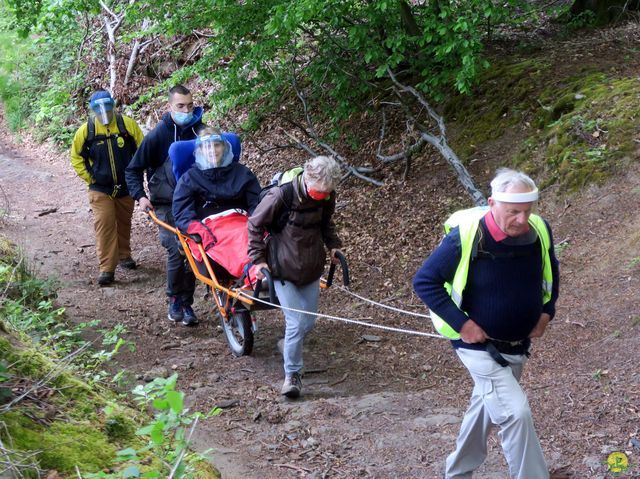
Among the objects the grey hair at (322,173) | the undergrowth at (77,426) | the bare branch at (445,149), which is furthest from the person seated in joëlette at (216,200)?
the bare branch at (445,149)

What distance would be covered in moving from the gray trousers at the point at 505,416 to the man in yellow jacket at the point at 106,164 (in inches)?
240

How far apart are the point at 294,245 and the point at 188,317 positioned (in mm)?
2447

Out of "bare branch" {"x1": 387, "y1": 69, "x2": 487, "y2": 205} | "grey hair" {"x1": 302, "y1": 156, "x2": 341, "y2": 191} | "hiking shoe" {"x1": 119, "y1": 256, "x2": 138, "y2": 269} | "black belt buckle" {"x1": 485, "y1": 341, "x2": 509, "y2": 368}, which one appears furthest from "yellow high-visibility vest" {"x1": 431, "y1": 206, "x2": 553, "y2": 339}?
"hiking shoe" {"x1": 119, "y1": 256, "x2": 138, "y2": 269}

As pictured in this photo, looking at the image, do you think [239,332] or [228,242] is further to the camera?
[239,332]

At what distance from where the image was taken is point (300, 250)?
5785 millimetres

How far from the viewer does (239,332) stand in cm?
694

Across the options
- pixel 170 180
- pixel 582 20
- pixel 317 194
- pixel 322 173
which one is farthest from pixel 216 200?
pixel 582 20

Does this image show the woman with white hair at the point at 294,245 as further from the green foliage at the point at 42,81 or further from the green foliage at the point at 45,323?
the green foliage at the point at 42,81

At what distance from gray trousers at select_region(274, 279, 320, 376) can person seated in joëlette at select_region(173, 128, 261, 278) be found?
2.66 feet

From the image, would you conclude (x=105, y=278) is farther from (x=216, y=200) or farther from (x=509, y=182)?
(x=509, y=182)

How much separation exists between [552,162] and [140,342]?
4.94 meters

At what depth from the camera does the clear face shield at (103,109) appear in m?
8.51

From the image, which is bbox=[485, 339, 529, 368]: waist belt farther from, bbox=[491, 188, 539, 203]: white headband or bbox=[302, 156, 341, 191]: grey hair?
bbox=[302, 156, 341, 191]: grey hair

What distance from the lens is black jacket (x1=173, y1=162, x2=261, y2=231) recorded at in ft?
22.4
